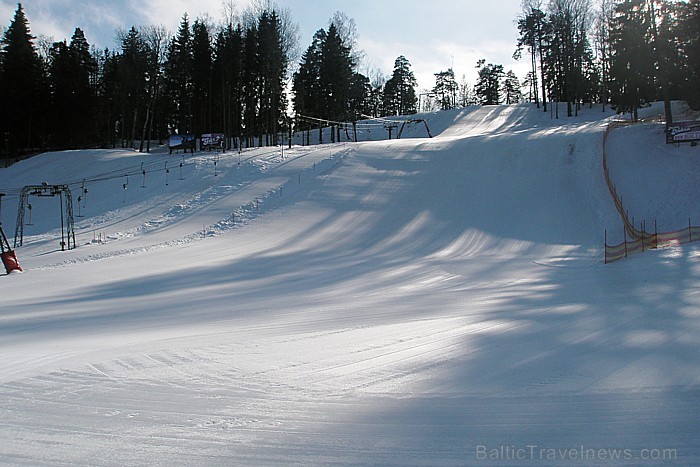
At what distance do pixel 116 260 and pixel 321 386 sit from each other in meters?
16.7

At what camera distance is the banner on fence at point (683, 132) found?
28547mm

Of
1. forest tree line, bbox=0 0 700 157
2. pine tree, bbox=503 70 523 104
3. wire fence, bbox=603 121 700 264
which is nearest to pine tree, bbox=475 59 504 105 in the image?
pine tree, bbox=503 70 523 104

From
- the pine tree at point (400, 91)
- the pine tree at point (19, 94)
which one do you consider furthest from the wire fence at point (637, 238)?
the pine tree at point (400, 91)

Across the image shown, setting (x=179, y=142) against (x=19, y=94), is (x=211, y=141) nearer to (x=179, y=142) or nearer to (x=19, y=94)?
(x=179, y=142)

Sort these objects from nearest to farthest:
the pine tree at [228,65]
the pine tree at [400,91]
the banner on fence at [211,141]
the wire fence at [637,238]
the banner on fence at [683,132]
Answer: the wire fence at [637,238]
the banner on fence at [683,132]
the banner on fence at [211,141]
the pine tree at [228,65]
the pine tree at [400,91]

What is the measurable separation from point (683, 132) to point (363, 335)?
96.6 feet

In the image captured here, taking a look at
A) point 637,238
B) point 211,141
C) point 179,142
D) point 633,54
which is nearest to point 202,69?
point 179,142

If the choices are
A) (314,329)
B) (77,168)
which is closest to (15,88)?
(77,168)

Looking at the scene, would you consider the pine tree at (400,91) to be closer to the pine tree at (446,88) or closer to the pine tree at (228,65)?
the pine tree at (446,88)

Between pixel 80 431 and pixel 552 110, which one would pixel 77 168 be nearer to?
pixel 80 431

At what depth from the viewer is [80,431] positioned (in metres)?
4.34

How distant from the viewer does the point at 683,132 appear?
1138 inches

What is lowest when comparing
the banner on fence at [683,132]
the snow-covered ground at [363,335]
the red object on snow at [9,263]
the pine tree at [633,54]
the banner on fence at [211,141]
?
the snow-covered ground at [363,335]

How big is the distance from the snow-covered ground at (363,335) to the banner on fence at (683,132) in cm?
221
